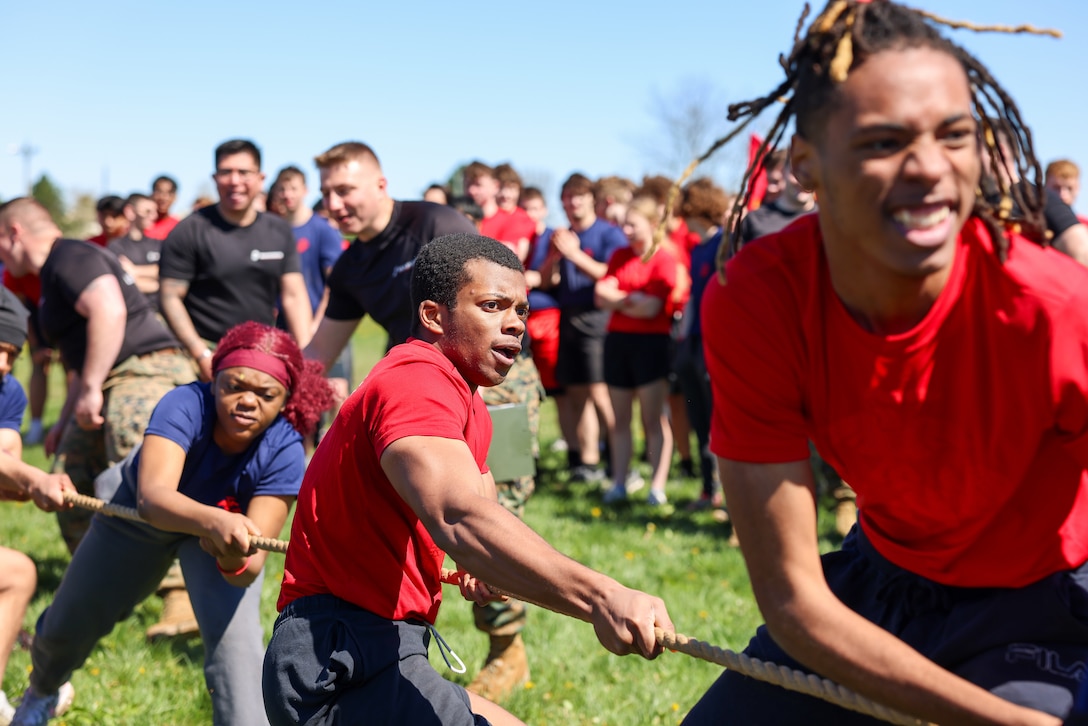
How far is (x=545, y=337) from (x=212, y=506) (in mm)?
5367

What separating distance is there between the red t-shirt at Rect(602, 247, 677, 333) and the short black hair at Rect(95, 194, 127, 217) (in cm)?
708

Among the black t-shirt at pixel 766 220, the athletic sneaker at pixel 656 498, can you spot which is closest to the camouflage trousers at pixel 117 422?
the black t-shirt at pixel 766 220

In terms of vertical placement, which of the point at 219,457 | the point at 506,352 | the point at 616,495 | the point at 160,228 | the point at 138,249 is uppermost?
the point at 506,352

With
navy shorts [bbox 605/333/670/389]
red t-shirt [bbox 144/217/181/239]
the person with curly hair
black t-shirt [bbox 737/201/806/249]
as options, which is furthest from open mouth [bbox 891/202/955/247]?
red t-shirt [bbox 144/217/181/239]

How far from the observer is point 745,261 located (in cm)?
214

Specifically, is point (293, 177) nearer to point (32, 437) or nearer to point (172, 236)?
point (172, 236)

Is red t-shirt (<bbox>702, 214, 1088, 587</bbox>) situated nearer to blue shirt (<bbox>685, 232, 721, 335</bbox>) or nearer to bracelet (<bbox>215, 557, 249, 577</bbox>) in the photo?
bracelet (<bbox>215, 557, 249, 577</bbox>)

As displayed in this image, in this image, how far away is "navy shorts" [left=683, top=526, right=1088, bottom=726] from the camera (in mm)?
2098

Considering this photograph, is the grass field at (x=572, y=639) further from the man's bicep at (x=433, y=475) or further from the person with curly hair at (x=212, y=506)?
the man's bicep at (x=433, y=475)

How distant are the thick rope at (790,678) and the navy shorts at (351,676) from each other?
42 cm

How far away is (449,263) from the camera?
3.10 m

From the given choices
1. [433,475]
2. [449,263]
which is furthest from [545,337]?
[433,475]

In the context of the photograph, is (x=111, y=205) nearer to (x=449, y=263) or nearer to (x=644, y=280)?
(x=644, y=280)

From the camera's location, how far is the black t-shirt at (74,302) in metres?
5.93
